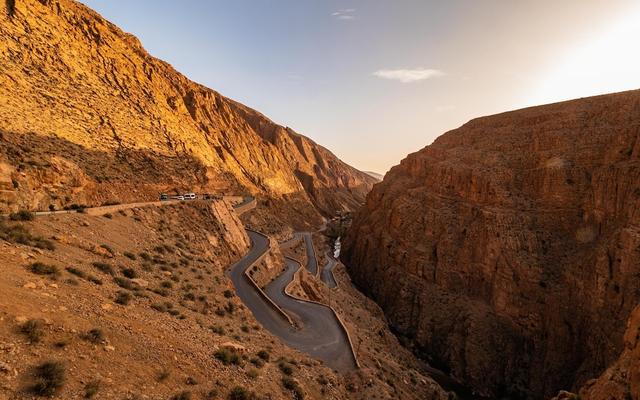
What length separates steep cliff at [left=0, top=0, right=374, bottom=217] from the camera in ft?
71.7

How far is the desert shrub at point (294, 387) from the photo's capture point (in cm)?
1098

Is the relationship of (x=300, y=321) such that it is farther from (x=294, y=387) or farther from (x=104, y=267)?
(x=104, y=267)

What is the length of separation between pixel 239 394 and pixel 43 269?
7.01m

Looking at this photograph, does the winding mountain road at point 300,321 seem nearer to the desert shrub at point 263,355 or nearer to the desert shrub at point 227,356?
the desert shrub at point 263,355

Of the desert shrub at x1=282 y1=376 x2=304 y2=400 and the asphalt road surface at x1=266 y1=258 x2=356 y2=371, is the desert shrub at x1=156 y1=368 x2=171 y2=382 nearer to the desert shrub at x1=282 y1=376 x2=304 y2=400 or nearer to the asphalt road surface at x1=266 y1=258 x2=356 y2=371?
the desert shrub at x1=282 y1=376 x2=304 y2=400

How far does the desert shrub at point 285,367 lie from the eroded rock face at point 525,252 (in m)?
25.5

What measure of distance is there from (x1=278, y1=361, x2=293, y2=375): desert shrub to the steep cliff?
13038mm

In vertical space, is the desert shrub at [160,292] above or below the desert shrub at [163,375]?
above

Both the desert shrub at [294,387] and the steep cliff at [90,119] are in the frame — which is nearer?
the desert shrub at [294,387]

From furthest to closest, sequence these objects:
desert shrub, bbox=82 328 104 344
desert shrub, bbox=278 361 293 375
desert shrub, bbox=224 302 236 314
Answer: desert shrub, bbox=224 302 236 314 < desert shrub, bbox=278 361 293 375 < desert shrub, bbox=82 328 104 344

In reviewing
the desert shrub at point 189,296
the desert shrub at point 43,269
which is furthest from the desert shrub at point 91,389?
the desert shrub at point 189,296

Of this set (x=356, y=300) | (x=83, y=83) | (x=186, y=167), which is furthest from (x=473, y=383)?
(x=83, y=83)

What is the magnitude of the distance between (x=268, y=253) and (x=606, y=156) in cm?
3370

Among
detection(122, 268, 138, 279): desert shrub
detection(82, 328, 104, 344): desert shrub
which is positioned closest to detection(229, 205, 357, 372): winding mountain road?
detection(122, 268, 138, 279): desert shrub
